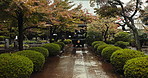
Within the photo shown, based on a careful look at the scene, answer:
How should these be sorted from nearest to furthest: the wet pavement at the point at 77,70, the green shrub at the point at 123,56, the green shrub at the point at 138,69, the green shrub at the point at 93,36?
the green shrub at the point at 138,69 < the green shrub at the point at 123,56 < the wet pavement at the point at 77,70 < the green shrub at the point at 93,36

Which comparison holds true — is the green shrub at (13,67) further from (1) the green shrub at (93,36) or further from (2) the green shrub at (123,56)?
(1) the green shrub at (93,36)

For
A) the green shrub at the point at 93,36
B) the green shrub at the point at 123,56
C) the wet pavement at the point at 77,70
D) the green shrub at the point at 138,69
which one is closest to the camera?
the green shrub at the point at 138,69

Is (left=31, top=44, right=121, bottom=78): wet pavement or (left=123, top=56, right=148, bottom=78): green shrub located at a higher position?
(left=123, top=56, right=148, bottom=78): green shrub

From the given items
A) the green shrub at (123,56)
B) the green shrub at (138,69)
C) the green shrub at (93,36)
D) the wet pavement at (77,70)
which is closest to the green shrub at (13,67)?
the wet pavement at (77,70)

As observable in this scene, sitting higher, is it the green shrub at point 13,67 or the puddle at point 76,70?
the green shrub at point 13,67

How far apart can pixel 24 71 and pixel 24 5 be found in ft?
7.43

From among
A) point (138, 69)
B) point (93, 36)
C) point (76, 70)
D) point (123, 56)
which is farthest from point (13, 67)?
point (93, 36)

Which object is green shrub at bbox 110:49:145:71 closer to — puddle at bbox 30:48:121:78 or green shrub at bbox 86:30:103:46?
puddle at bbox 30:48:121:78

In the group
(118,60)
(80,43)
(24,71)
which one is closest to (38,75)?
(24,71)

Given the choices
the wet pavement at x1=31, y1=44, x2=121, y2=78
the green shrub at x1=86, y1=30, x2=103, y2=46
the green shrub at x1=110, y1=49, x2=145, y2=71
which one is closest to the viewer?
the green shrub at x1=110, y1=49, x2=145, y2=71

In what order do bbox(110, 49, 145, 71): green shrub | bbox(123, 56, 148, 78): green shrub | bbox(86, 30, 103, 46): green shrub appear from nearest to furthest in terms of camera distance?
bbox(123, 56, 148, 78): green shrub < bbox(110, 49, 145, 71): green shrub < bbox(86, 30, 103, 46): green shrub

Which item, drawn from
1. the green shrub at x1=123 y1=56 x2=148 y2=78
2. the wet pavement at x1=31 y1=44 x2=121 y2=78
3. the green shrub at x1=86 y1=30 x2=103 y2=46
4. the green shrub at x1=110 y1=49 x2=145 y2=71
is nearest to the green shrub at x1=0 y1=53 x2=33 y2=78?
the wet pavement at x1=31 y1=44 x2=121 y2=78

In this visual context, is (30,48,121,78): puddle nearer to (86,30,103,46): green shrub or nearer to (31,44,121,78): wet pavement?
(31,44,121,78): wet pavement

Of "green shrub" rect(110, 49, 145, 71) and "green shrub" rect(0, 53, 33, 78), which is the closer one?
"green shrub" rect(0, 53, 33, 78)
